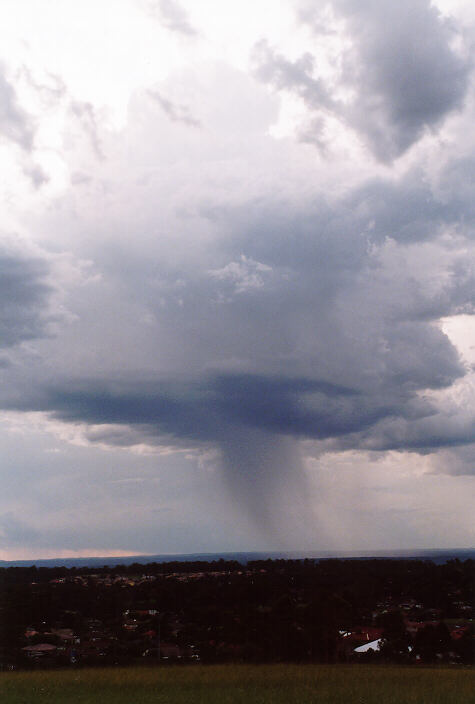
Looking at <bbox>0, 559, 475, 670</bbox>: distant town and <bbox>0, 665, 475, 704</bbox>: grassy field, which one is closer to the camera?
<bbox>0, 665, 475, 704</bbox>: grassy field

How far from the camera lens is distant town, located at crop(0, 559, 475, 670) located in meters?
21.4

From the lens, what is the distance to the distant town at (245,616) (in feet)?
70.1

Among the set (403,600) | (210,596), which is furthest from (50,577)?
(403,600)

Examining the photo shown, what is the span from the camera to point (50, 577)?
28828mm

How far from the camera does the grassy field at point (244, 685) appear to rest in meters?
15.7

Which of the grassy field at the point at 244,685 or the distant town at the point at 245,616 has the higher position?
the distant town at the point at 245,616

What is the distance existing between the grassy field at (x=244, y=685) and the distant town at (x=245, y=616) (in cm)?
180

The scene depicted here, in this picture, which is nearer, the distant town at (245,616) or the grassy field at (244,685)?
the grassy field at (244,685)

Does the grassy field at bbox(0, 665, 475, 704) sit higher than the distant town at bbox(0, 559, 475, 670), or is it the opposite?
the distant town at bbox(0, 559, 475, 670)

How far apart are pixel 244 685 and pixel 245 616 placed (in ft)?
20.3

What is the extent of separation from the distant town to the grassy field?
5.91ft

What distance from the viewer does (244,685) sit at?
1705 cm

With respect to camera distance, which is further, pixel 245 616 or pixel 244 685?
Result: pixel 245 616

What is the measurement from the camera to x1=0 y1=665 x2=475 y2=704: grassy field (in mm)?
15719
